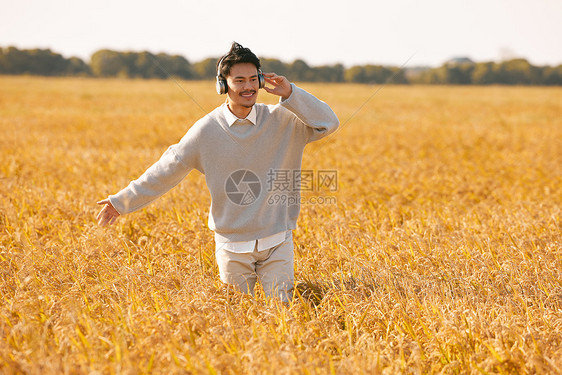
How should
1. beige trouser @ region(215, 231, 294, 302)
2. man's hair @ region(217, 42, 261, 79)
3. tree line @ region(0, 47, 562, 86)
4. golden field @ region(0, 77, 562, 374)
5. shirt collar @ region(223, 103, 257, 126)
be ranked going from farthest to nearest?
tree line @ region(0, 47, 562, 86) < beige trouser @ region(215, 231, 294, 302) < shirt collar @ region(223, 103, 257, 126) < man's hair @ region(217, 42, 261, 79) < golden field @ region(0, 77, 562, 374)

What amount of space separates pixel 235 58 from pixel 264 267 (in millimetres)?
1437

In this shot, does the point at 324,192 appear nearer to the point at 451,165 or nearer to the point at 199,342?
the point at 451,165

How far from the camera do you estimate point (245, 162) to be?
9.82 ft

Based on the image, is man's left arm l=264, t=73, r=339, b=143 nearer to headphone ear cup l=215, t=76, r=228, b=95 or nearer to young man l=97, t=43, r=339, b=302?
young man l=97, t=43, r=339, b=302

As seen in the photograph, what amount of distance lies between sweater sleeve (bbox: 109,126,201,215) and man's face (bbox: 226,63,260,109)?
375 mm

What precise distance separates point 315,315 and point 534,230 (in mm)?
2688

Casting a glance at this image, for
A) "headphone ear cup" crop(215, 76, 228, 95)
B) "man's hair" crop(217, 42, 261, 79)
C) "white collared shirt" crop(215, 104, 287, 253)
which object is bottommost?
"white collared shirt" crop(215, 104, 287, 253)

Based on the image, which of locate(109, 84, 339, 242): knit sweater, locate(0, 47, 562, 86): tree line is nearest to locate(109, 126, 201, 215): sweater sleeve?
locate(109, 84, 339, 242): knit sweater

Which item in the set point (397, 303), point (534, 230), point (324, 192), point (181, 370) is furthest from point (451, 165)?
point (181, 370)

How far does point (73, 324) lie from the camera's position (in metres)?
2.38

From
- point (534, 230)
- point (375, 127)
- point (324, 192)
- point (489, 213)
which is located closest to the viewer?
point (534, 230)

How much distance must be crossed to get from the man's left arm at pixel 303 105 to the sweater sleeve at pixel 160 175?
612mm

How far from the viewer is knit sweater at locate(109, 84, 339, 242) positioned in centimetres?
296

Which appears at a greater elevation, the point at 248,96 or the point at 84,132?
the point at 248,96
